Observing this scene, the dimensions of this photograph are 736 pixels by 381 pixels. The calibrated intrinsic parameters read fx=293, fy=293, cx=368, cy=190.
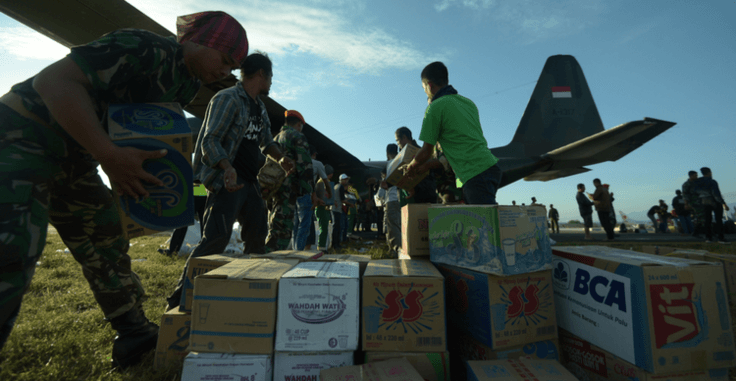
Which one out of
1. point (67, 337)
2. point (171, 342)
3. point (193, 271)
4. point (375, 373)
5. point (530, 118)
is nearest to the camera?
point (375, 373)

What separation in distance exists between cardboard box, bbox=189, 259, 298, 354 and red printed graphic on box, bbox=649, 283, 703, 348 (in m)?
1.43

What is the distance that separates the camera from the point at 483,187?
218 cm

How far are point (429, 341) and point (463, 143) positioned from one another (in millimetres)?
1551

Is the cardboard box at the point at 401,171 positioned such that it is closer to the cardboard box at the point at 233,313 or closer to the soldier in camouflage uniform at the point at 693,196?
the cardboard box at the point at 233,313

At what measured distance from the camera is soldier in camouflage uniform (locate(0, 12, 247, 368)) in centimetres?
91

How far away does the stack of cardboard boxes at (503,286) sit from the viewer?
1.28 metres

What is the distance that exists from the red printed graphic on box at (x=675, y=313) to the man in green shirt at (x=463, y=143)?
1123 mm

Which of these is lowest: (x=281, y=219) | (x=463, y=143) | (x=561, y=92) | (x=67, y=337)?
(x=67, y=337)

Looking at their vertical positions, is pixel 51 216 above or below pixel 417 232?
above

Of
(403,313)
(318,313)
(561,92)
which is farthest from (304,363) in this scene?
(561,92)

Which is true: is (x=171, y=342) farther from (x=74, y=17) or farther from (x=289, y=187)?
(x=74, y=17)

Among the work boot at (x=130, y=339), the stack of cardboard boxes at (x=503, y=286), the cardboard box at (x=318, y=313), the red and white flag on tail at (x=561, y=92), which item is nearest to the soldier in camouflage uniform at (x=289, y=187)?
the work boot at (x=130, y=339)

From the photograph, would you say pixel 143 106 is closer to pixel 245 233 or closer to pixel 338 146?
pixel 245 233

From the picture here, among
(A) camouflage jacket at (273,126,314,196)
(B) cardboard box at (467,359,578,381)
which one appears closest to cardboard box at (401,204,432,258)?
(B) cardboard box at (467,359,578,381)
